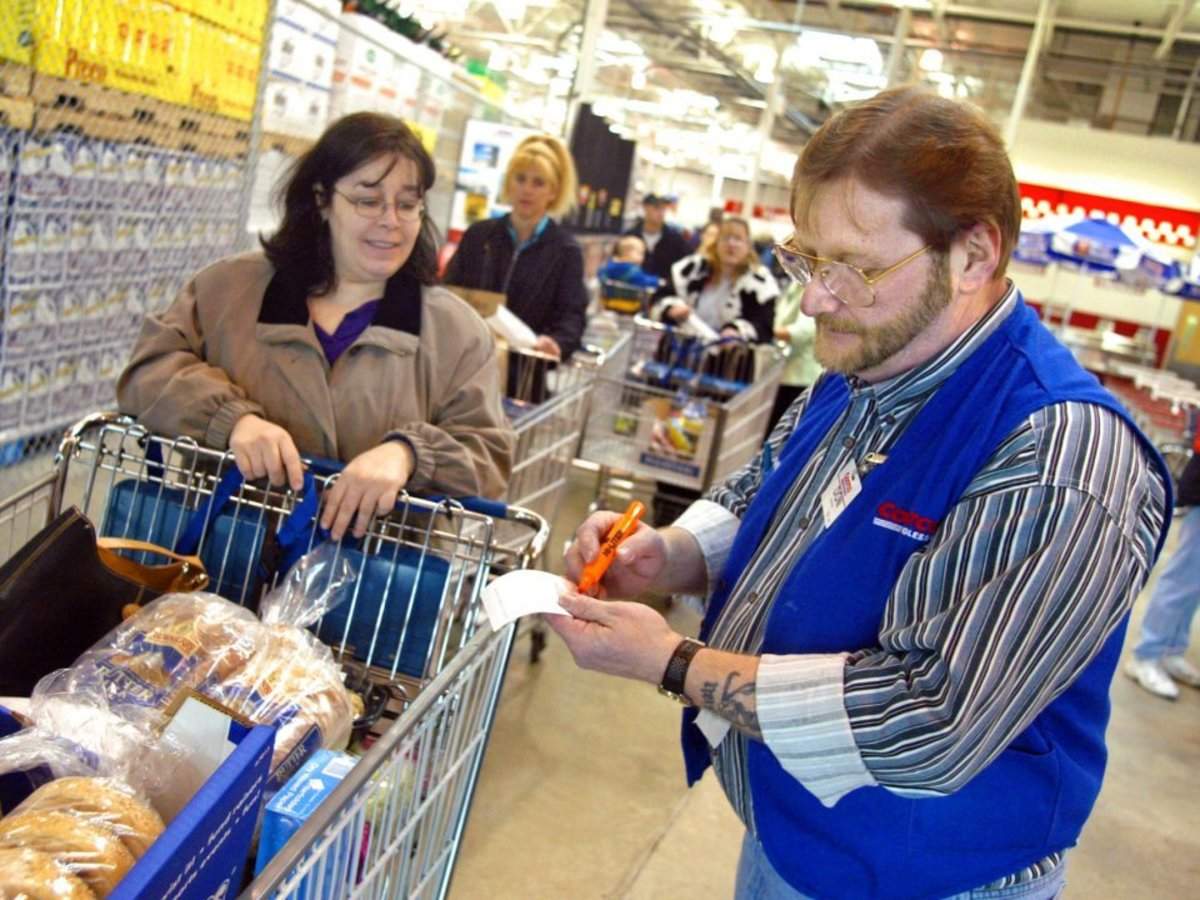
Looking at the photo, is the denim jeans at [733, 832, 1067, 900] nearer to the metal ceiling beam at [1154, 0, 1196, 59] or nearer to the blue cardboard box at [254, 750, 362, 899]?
the blue cardboard box at [254, 750, 362, 899]

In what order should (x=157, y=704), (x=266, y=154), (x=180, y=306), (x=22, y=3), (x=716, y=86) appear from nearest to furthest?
(x=157, y=704)
(x=180, y=306)
(x=22, y=3)
(x=266, y=154)
(x=716, y=86)

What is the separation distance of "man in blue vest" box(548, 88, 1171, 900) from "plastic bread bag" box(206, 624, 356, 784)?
0.35 meters

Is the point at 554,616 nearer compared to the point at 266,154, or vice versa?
the point at 554,616

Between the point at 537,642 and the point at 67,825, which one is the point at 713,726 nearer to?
the point at 67,825

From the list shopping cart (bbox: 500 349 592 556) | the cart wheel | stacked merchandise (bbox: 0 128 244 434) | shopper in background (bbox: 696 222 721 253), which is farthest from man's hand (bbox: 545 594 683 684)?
shopper in background (bbox: 696 222 721 253)

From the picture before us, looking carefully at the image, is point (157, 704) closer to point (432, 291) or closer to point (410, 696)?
point (410, 696)

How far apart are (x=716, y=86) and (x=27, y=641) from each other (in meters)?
21.3

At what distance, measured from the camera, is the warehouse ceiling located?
15070mm

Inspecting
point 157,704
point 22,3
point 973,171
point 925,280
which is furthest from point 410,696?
point 22,3

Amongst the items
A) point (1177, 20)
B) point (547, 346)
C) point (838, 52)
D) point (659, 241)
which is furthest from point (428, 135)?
point (1177, 20)

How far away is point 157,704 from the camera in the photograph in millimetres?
1441

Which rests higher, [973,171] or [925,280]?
[973,171]

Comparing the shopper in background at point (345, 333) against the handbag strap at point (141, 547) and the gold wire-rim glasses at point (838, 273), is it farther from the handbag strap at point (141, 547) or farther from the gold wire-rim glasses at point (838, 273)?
the gold wire-rim glasses at point (838, 273)

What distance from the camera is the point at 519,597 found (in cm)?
147
